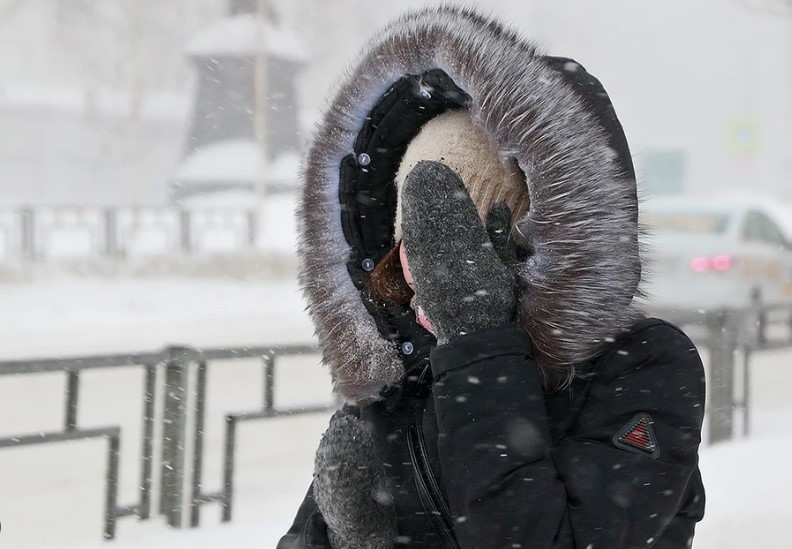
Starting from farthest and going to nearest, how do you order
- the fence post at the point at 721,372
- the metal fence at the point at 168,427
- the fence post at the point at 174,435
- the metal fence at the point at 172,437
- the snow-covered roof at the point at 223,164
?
the snow-covered roof at the point at 223,164
the fence post at the point at 721,372
the fence post at the point at 174,435
the metal fence at the point at 172,437
the metal fence at the point at 168,427

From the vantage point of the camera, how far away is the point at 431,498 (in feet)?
4.86

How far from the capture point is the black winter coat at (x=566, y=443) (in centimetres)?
126

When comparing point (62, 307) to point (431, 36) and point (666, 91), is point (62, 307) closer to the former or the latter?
point (431, 36)

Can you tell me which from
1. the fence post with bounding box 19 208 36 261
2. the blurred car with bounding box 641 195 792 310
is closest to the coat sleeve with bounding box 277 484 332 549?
the blurred car with bounding box 641 195 792 310

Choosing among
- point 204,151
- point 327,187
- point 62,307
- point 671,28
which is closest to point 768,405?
point 327,187

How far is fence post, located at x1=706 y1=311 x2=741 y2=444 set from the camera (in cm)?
628

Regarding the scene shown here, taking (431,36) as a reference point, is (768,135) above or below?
above

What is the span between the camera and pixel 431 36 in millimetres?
1624

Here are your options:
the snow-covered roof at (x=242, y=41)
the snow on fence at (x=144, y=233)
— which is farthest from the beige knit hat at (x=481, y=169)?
the snow-covered roof at (x=242, y=41)

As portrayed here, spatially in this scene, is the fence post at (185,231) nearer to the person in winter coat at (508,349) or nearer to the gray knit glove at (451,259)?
the person in winter coat at (508,349)

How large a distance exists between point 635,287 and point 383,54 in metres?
0.62

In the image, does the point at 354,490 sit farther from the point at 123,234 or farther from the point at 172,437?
the point at 123,234

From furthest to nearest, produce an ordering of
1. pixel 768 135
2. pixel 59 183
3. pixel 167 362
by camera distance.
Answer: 1. pixel 768 135
2. pixel 59 183
3. pixel 167 362

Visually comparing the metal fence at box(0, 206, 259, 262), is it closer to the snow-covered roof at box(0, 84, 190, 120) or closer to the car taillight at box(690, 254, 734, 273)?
the snow-covered roof at box(0, 84, 190, 120)
